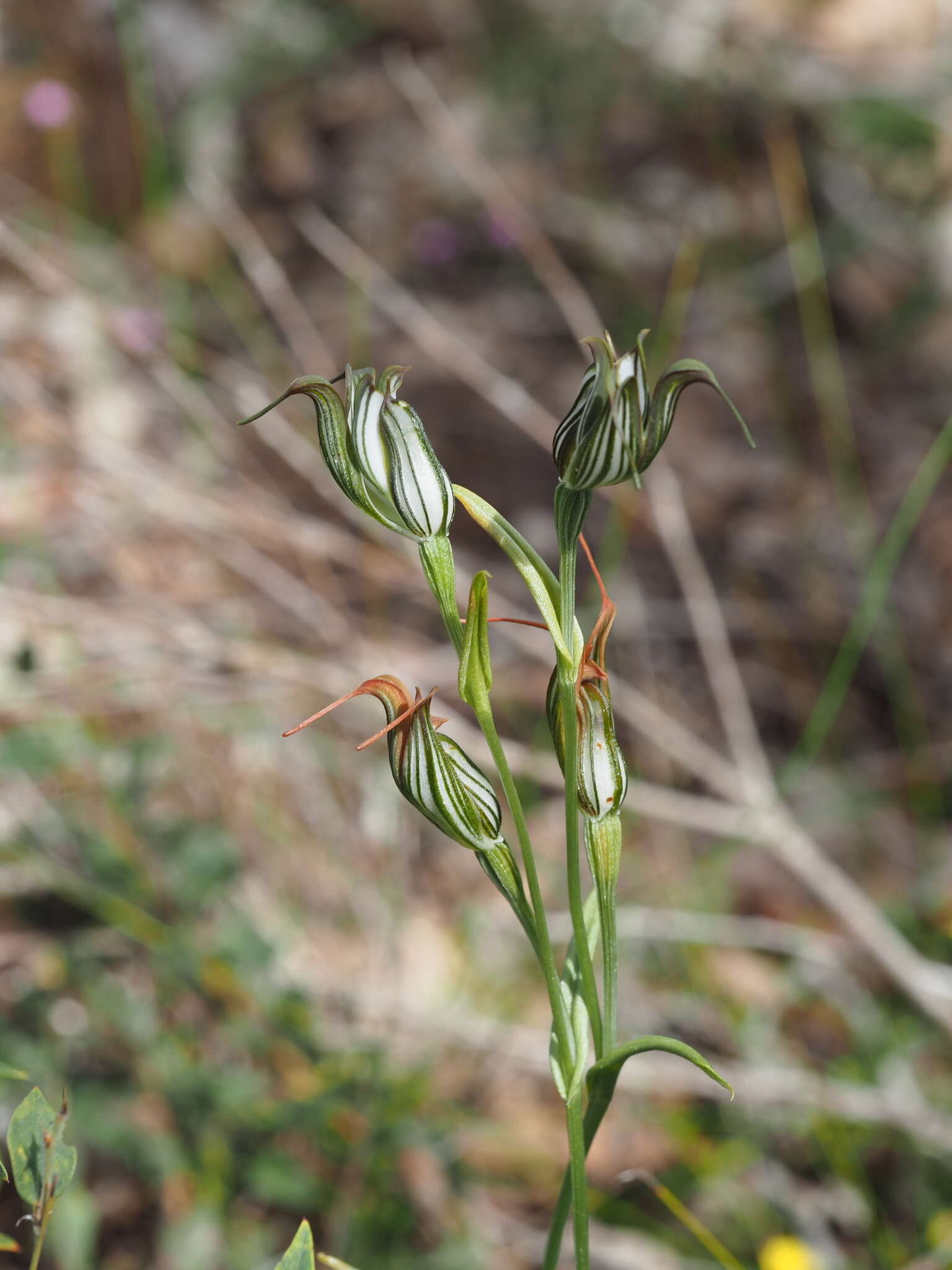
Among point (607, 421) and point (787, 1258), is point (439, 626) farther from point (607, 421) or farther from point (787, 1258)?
point (607, 421)

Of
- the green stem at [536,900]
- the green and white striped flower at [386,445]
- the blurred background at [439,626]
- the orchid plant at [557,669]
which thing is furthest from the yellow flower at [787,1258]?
the green and white striped flower at [386,445]

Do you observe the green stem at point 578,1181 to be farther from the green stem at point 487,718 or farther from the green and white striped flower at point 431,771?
the green and white striped flower at point 431,771

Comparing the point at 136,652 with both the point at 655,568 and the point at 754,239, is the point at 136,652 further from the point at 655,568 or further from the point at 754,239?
the point at 754,239

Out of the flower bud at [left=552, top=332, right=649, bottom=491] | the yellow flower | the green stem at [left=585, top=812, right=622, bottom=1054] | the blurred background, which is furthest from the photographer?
the blurred background

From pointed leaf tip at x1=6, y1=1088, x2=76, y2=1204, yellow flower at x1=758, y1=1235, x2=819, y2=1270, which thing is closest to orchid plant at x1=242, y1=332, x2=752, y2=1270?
pointed leaf tip at x1=6, y1=1088, x2=76, y2=1204

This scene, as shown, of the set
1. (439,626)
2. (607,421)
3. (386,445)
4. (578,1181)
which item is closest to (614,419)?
(607,421)

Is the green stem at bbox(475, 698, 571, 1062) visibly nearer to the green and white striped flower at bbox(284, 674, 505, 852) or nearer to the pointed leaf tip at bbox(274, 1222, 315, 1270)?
the green and white striped flower at bbox(284, 674, 505, 852)

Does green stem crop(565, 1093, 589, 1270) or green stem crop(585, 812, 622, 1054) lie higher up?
green stem crop(585, 812, 622, 1054)
